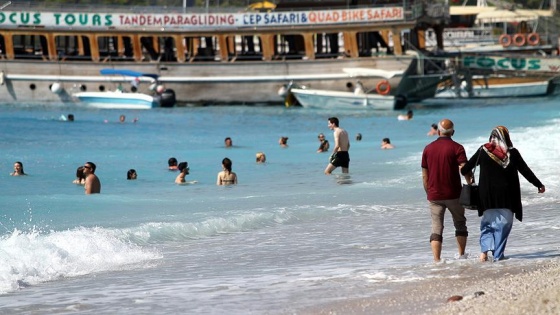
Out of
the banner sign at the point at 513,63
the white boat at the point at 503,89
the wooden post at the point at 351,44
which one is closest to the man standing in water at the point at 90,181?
the wooden post at the point at 351,44

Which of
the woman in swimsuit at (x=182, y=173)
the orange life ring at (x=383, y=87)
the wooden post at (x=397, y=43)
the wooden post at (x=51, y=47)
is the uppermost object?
the wooden post at (x=51, y=47)

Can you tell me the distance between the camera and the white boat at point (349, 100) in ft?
143

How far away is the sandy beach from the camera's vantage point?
8484mm

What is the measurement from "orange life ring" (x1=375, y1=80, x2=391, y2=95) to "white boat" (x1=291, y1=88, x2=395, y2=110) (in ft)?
1.06

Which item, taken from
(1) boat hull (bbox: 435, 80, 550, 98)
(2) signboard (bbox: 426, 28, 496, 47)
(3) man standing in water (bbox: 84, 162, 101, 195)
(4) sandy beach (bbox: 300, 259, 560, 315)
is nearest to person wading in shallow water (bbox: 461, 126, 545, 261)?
(4) sandy beach (bbox: 300, 259, 560, 315)

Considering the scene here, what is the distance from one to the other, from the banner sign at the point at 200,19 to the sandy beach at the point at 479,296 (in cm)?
3386

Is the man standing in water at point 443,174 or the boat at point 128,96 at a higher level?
the boat at point 128,96

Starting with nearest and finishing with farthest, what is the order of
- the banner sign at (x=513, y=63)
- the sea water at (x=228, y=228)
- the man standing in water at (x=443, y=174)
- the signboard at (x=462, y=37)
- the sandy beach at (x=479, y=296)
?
the sandy beach at (x=479, y=296) < the sea water at (x=228, y=228) < the man standing in water at (x=443, y=174) < the banner sign at (x=513, y=63) < the signboard at (x=462, y=37)

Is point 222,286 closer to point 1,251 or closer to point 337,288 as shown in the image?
point 337,288

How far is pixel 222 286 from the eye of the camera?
1072 centimetres

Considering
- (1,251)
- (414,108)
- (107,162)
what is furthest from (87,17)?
(1,251)

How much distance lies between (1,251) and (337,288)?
3888 mm

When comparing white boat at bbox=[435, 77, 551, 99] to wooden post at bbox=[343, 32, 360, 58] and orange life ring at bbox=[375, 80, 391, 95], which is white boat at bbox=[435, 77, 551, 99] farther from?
wooden post at bbox=[343, 32, 360, 58]

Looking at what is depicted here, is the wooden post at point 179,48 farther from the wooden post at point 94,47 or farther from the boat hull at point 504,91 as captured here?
the boat hull at point 504,91
